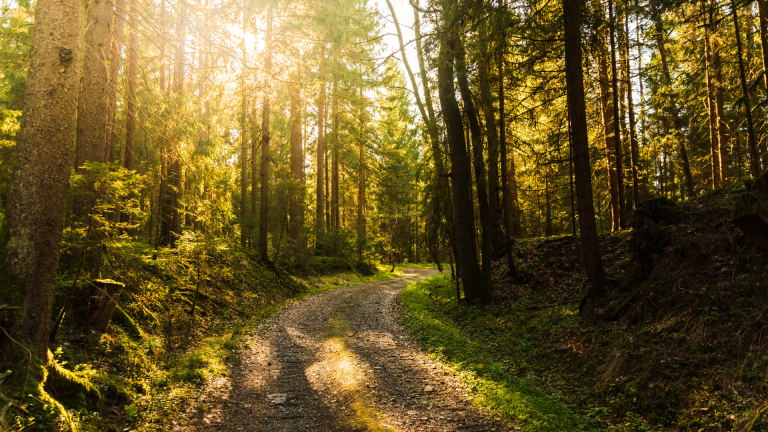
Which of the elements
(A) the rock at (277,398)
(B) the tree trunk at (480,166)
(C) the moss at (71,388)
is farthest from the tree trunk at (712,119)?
(C) the moss at (71,388)

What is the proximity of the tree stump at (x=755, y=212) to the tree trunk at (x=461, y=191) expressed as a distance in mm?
6744

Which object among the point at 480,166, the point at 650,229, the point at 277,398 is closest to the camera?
the point at 277,398

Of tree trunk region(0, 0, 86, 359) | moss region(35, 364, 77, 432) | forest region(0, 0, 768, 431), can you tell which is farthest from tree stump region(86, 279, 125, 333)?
moss region(35, 364, 77, 432)

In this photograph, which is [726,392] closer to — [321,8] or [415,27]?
[415,27]

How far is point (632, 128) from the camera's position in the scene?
13.1 metres

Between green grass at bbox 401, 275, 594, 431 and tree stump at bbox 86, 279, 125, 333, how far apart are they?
5.83m

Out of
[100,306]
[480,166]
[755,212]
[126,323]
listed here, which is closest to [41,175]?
[100,306]

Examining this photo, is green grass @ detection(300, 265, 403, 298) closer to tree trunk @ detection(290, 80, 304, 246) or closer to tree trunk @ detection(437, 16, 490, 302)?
tree trunk @ detection(290, 80, 304, 246)

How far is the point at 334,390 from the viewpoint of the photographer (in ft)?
19.7

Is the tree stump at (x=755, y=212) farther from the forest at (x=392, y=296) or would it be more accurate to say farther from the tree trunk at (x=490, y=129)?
the tree trunk at (x=490, y=129)

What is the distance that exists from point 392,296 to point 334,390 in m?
→ 10.6

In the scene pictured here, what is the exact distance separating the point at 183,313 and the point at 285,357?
2.89 m

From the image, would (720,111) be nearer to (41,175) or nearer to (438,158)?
(438,158)

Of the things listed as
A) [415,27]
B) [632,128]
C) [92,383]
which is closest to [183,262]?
[92,383]
